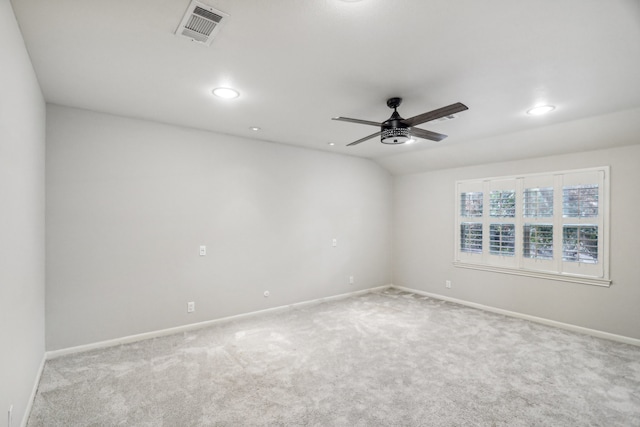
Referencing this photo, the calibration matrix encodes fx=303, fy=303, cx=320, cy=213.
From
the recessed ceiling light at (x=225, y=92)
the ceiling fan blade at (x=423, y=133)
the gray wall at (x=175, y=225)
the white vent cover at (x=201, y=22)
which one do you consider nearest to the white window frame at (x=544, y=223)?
the gray wall at (x=175, y=225)

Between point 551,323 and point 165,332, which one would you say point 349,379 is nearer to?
point 165,332

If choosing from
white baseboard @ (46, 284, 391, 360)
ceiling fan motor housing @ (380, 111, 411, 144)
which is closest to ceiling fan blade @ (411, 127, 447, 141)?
ceiling fan motor housing @ (380, 111, 411, 144)

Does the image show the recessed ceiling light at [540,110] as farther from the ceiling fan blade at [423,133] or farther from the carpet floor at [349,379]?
the carpet floor at [349,379]

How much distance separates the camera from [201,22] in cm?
182

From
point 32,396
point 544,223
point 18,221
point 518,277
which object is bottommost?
point 32,396

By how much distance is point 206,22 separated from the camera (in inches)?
71.7

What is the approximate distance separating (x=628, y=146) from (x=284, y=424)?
4.87m

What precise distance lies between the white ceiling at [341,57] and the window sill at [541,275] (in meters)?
2.08

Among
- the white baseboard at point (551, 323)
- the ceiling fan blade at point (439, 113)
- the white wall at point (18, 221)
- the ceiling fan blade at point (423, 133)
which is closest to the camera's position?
the white wall at point (18, 221)

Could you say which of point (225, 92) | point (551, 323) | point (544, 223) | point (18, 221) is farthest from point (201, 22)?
point (551, 323)

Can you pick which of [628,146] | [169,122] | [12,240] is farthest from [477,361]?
[169,122]

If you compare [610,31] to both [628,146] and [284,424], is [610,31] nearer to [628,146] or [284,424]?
[628,146]

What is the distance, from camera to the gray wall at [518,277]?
3664 mm

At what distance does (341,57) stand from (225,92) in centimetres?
124
